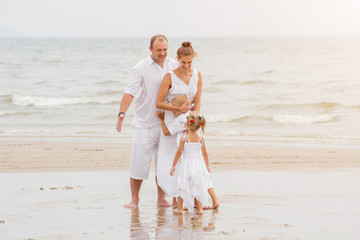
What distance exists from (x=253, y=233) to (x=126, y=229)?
3.67 ft

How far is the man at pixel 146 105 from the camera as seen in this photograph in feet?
19.6

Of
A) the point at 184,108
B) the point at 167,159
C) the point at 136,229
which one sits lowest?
the point at 136,229

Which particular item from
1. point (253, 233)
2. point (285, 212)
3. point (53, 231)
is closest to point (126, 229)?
point (53, 231)

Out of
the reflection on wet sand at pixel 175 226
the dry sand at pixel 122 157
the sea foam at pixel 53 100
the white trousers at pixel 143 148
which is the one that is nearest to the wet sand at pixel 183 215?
the reflection on wet sand at pixel 175 226

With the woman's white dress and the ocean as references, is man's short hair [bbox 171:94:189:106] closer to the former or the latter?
the woman's white dress

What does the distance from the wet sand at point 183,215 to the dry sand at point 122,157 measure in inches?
32.4

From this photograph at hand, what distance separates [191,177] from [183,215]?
1.25 ft

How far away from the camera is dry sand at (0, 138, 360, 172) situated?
9.12 meters

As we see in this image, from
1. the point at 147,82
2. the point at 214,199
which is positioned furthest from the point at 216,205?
the point at 147,82

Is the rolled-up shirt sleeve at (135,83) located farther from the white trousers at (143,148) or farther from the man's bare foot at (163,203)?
the man's bare foot at (163,203)

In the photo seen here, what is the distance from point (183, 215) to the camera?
230 inches

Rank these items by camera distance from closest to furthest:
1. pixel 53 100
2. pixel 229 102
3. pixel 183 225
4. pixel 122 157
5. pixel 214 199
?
pixel 183 225 < pixel 214 199 < pixel 122 157 < pixel 229 102 < pixel 53 100

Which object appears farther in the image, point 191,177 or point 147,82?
point 147,82

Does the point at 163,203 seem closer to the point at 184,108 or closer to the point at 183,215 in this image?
the point at 183,215
